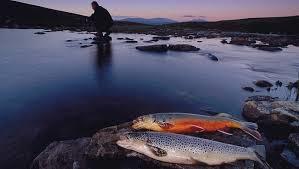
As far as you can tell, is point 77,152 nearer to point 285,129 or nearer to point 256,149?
point 256,149

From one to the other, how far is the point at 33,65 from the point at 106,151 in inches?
454

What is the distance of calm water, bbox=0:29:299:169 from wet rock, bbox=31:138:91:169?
18.6 inches

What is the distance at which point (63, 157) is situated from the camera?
562 cm

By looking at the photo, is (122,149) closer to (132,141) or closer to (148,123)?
(132,141)

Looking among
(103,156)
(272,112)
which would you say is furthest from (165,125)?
(272,112)

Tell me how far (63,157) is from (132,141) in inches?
56.6

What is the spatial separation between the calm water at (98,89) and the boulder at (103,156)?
0.70 meters

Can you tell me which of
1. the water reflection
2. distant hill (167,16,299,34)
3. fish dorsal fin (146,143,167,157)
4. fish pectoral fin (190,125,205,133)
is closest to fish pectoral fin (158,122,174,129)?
fish pectoral fin (190,125,205,133)

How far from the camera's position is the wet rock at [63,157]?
542 centimetres

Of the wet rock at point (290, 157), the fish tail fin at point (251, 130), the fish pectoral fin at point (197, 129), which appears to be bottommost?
the wet rock at point (290, 157)

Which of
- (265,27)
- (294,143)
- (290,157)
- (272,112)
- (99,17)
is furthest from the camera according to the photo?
(265,27)

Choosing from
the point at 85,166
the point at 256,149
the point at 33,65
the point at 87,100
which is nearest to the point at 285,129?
the point at 256,149

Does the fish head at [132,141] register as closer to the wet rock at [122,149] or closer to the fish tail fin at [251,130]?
the wet rock at [122,149]

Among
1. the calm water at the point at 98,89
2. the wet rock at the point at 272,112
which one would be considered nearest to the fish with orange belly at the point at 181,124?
the wet rock at the point at 272,112
